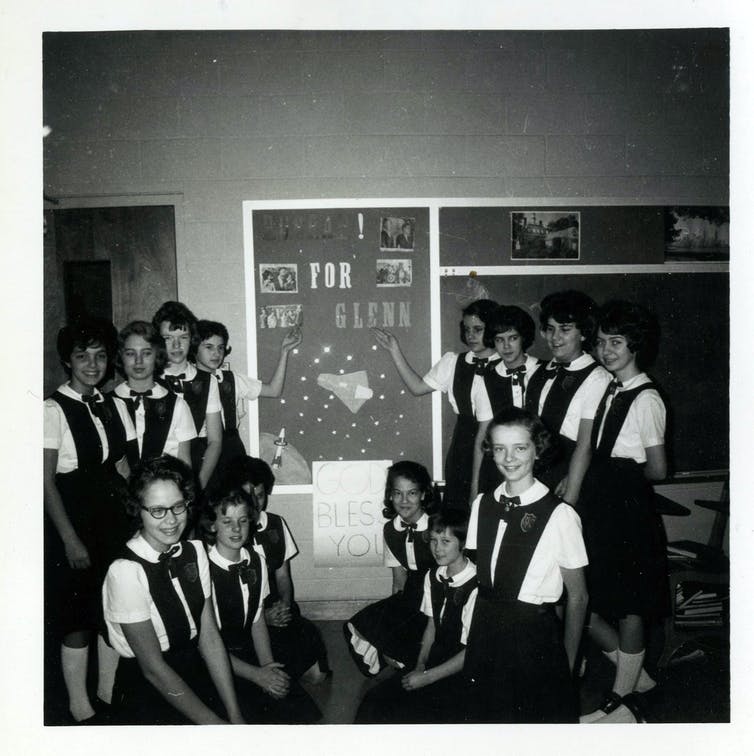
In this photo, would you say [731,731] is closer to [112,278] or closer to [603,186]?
[603,186]

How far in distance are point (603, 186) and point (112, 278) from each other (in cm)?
222

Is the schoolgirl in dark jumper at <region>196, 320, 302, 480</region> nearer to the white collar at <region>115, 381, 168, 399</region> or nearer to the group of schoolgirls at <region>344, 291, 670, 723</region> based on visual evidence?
the white collar at <region>115, 381, 168, 399</region>

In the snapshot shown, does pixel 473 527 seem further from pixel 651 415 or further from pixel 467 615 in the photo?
pixel 651 415

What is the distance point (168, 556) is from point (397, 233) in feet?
5.59

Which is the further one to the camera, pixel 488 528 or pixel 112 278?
pixel 112 278

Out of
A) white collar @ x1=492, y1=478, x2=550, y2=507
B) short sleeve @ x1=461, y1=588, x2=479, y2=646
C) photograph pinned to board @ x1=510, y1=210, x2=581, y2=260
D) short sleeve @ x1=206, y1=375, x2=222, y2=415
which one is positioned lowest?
short sleeve @ x1=461, y1=588, x2=479, y2=646

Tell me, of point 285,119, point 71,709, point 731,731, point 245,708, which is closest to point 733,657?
point 731,731

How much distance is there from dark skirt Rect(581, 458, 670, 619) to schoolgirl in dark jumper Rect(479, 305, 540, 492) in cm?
42

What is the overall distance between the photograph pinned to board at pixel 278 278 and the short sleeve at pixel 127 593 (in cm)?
145

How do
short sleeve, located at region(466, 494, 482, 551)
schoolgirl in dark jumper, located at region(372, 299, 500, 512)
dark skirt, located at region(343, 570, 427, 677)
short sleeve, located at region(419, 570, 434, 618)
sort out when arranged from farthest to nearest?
schoolgirl in dark jumper, located at region(372, 299, 500, 512) < dark skirt, located at region(343, 570, 427, 677) < short sleeve, located at region(419, 570, 434, 618) < short sleeve, located at region(466, 494, 482, 551)

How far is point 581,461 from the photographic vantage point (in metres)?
2.19

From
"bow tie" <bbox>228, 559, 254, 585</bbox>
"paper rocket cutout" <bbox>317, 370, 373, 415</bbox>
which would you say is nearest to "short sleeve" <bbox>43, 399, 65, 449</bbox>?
"bow tie" <bbox>228, 559, 254, 585</bbox>

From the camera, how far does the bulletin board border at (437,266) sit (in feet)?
9.11

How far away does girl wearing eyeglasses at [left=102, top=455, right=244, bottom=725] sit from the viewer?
1.68 m
